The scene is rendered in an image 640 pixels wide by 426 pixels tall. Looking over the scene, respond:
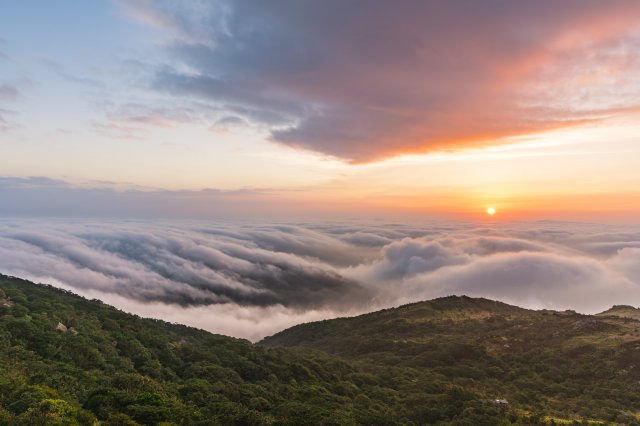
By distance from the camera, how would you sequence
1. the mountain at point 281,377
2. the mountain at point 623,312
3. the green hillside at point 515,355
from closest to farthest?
the mountain at point 281,377
the green hillside at point 515,355
the mountain at point 623,312

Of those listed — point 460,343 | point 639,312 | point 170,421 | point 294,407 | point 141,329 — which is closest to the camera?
point 170,421

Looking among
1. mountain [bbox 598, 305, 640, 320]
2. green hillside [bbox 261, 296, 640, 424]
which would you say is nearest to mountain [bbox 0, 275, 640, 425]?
green hillside [bbox 261, 296, 640, 424]

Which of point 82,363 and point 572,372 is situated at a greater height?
point 82,363

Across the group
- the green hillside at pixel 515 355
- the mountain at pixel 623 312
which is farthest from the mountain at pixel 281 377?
the mountain at pixel 623 312

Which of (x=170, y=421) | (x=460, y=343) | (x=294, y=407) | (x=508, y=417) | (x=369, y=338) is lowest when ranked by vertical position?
(x=369, y=338)

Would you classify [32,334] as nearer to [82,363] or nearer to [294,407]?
[82,363]

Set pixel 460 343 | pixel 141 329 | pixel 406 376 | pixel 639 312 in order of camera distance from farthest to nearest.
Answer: pixel 639 312
pixel 460 343
pixel 406 376
pixel 141 329

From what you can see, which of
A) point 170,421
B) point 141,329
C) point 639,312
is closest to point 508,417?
point 170,421

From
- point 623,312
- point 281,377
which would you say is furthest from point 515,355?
point 623,312

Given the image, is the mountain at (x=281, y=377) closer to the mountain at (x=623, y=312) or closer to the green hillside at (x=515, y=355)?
the green hillside at (x=515, y=355)
